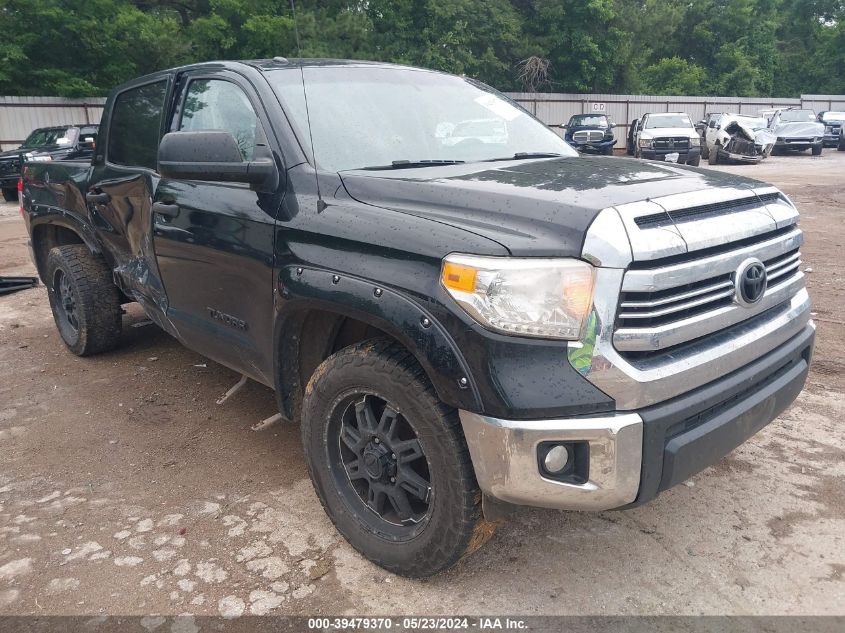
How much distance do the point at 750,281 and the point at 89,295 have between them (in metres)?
4.10

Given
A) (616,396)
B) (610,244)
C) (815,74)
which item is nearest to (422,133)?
(610,244)

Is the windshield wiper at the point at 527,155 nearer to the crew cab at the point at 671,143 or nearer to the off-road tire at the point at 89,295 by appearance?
the off-road tire at the point at 89,295

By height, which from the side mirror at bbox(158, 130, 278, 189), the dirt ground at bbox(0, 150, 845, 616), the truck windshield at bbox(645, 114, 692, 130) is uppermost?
the side mirror at bbox(158, 130, 278, 189)

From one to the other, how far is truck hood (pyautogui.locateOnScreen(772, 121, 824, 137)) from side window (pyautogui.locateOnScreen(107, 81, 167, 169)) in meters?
27.2

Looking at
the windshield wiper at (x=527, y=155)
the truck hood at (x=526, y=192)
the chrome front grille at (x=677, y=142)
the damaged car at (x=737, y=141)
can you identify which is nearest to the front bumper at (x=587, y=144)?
the windshield wiper at (x=527, y=155)

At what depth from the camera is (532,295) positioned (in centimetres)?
207

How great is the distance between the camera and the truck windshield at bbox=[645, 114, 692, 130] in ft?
66.1

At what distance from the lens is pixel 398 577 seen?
2.57 meters

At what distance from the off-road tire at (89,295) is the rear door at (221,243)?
4.51 feet

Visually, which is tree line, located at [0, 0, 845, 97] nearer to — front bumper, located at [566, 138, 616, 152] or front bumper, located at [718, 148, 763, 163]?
front bumper, located at [566, 138, 616, 152]

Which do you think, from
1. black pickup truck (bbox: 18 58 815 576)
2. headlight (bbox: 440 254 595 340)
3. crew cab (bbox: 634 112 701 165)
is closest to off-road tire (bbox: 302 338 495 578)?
black pickup truck (bbox: 18 58 815 576)

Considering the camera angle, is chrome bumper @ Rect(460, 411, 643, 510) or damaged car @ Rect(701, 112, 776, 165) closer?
chrome bumper @ Rect(460, 411, 643, 510)

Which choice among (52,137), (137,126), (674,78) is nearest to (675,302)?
(137,126)

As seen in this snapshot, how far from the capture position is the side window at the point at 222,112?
10.2 feet
